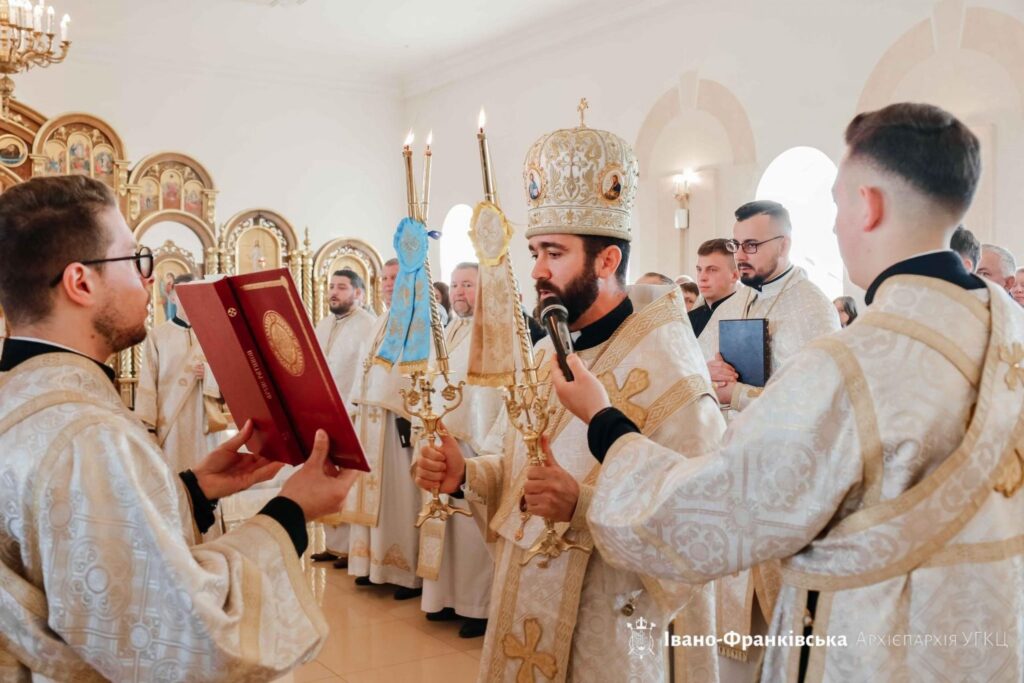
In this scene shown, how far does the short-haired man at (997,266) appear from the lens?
17.3ft

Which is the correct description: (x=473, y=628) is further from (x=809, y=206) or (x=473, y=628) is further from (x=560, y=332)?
(x=809, y=206)

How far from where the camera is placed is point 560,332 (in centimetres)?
220

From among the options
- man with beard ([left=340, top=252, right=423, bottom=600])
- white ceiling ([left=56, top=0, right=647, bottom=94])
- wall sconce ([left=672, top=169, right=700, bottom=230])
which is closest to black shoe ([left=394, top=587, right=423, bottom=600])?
man with beard ([left=340, top=252, right=423, bottom=600])

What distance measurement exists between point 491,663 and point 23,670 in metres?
1.12

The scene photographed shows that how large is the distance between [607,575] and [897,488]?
2.96ft

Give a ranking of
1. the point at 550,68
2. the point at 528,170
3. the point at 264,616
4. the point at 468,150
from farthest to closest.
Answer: the point at 468,150
the point at 550,68
the point at 528,170
the point at 264,616

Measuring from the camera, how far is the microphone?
7.22 feet

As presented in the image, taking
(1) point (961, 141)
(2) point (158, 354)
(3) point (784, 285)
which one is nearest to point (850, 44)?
(3) point (784, 285)

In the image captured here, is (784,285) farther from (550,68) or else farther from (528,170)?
(550,68)

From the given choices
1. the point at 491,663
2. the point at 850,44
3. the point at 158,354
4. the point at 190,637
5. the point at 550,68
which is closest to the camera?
the point at 190,637

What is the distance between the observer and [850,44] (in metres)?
8.37

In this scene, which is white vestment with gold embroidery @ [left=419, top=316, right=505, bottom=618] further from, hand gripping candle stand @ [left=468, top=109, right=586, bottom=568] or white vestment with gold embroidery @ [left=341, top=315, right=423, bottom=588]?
hand gripping candle stand @ [left=468, top=109, right=586, bottom=568]

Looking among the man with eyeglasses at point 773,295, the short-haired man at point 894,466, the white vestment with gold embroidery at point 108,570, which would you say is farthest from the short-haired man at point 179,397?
the short-haired man at point 894,466

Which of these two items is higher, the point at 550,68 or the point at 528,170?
the point at 550,68
